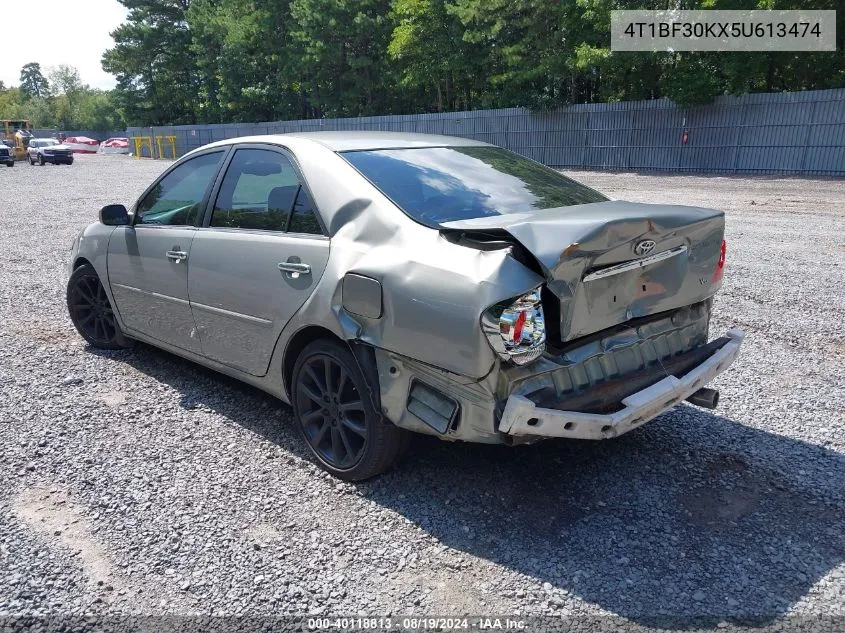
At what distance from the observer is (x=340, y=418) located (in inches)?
137

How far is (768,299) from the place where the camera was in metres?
6.80

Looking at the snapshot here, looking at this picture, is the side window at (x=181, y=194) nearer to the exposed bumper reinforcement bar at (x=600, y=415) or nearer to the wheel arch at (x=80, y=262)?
the wheel arch at (x=80, y=262)

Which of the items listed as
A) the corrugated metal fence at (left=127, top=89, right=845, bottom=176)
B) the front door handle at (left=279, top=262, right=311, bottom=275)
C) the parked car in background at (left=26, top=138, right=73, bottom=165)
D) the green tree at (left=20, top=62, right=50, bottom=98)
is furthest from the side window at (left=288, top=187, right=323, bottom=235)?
the green tree at (left=20, top=62, right=50, bottom=98)

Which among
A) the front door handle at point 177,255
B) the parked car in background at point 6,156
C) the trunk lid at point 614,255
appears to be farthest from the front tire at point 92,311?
the parked car in background at point 6,156

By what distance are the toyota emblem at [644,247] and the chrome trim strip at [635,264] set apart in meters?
0.03

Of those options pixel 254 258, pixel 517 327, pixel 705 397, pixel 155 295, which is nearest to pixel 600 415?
pixel 517 327

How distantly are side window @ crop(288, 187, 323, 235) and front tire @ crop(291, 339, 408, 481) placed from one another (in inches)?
23.5

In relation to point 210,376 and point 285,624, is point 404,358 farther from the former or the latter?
point 210,376

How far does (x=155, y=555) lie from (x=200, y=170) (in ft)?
8.37

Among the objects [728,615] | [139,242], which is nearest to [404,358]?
[728,615]

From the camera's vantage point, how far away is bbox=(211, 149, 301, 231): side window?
3781 millimetres

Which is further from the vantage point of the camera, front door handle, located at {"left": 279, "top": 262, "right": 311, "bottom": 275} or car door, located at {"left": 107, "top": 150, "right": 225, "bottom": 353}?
car door, located at {"left": 107, "top": 150, "right": 225, "bottom": 353}

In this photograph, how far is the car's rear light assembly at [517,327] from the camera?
8.89 feet

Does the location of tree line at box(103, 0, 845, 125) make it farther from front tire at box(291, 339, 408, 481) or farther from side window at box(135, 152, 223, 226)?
front tire at box(291, 339, 408, 481)
